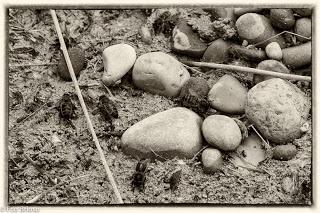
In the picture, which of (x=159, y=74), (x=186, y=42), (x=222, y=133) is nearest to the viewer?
(x=222, y=133)

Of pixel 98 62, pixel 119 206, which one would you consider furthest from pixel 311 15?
pixel 119 206

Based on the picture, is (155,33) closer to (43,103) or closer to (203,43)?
(203,43)

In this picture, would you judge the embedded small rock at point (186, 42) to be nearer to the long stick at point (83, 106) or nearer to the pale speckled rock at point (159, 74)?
the pale speckled rock at point (159, 74)

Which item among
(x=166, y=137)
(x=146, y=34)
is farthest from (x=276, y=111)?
(x=146, y=34)

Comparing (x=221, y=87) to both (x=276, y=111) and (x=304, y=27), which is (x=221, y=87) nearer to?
(x=276, y=111)

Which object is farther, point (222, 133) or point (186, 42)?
point (186, 42)

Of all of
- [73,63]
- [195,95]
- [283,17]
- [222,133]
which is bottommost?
[222,133]

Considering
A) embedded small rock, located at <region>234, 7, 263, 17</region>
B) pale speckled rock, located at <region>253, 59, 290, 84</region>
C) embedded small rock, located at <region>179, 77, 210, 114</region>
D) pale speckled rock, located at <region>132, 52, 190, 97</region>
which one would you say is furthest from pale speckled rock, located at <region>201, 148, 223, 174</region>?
embedded small rock, located at <region>234, 7, 263, 17</region>
